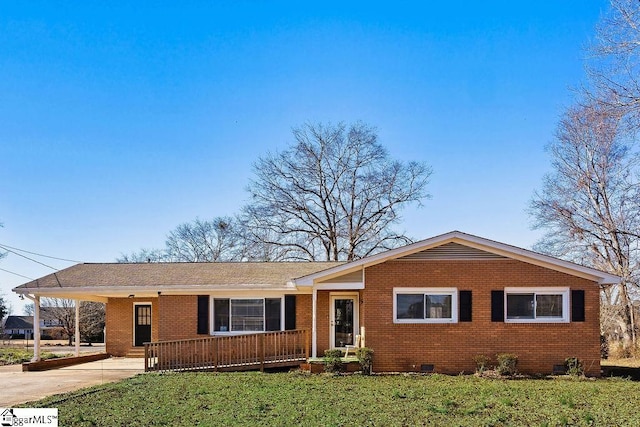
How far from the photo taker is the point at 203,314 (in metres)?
20.9

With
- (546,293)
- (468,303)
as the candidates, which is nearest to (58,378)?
(468,303)

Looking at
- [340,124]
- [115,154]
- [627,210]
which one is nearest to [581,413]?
[115,154]

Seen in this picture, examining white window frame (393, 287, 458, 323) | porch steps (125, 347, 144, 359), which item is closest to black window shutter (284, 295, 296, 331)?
white window frame (393, 287, 458, 323)

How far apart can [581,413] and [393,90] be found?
14347 millimetres

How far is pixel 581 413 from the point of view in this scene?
1169 cm

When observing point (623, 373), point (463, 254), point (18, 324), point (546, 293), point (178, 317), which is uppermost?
point (463, 254)

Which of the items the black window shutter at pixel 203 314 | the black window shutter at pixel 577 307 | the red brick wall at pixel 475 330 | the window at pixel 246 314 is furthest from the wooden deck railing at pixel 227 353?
the black window shutter at pixel 577 307

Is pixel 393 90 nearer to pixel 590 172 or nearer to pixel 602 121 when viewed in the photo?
pixel 602 121

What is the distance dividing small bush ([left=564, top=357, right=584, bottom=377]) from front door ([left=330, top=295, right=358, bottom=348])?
261 inches

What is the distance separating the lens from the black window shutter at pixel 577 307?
18375 millimetres

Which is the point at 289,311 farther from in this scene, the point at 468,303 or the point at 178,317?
the point at 468,303

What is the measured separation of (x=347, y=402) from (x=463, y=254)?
7323 millimetres

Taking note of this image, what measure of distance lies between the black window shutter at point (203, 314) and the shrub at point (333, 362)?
481cm

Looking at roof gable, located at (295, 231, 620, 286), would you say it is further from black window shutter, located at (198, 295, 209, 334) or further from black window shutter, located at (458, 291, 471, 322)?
black window shutter, located at (198, 295, 209, 334)
